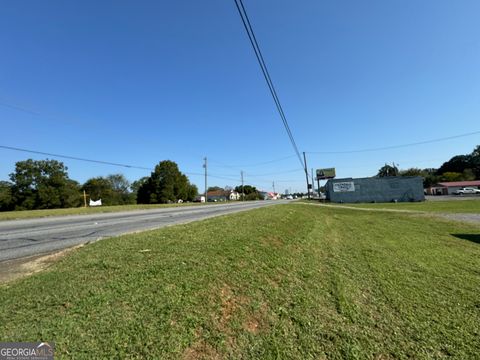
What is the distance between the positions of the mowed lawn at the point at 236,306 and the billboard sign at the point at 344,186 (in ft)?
159

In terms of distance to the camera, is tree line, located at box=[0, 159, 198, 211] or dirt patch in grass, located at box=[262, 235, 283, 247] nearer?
dirt patch in grass, located at box=[262, 235, 283, 247]

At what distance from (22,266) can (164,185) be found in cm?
6475

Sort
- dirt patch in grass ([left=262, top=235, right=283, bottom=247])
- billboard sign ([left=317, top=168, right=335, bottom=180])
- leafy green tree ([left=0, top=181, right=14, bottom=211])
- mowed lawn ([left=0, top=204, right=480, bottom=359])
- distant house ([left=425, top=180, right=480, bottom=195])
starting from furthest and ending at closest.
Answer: distant house ([left=425, top=180, right=480, bottom=195]) < billboard sign ([left=317, top=168, right=335, bottom=180]) < leafy green tree ([left=0, top=181, right=14, bottom=211]) < dirt patch in grass ([left=262, top=235, right=283, bottom=247]) < mowed lawn ([left=0, top=204, right=480, bottom=359])

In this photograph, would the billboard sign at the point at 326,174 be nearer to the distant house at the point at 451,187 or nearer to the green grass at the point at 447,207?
the distant house at the point at 451,187

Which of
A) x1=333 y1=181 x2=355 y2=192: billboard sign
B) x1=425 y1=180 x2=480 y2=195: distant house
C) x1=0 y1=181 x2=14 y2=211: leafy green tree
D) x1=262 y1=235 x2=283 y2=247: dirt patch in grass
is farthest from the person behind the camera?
x1=425 y1=180 x2=480 y2=195: distant house

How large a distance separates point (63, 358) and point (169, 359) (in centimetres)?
93

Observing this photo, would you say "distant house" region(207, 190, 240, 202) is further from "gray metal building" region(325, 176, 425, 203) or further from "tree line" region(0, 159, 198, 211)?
"gray metal building" region(325, 176, 425, 203)

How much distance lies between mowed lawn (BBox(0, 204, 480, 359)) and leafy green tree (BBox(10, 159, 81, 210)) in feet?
208

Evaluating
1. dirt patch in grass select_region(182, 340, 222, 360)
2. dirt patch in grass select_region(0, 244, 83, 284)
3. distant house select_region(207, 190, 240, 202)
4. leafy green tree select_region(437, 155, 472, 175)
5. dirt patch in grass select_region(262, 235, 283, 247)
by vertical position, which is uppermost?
leafy green tree select_region(437, 155, 472, 175)

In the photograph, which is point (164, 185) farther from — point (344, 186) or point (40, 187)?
point (344, 186)

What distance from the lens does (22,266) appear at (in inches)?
205

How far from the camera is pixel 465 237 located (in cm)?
1064

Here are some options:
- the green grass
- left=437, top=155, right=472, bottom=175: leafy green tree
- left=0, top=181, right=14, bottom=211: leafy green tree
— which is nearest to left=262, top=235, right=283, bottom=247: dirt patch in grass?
the green grass

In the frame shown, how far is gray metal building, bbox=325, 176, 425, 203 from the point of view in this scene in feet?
160
